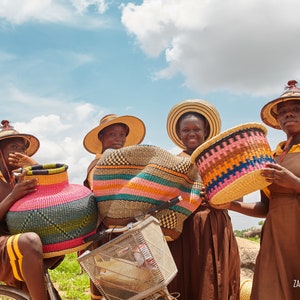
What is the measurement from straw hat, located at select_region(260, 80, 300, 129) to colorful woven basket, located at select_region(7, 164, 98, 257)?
5.27ft

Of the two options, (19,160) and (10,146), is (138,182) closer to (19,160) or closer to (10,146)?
(19,160)

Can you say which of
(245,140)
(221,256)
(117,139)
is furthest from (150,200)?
(117,139)

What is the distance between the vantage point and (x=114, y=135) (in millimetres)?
4910

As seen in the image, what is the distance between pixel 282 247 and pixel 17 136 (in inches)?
95.0

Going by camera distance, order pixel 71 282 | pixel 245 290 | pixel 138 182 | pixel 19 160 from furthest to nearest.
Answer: pixel 71 282 < pixel 245 290 < pixel 19 160 < pixel 138 182

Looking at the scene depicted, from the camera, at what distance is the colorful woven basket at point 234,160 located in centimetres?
294

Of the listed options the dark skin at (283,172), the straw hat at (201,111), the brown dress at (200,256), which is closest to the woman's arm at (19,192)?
the brown dress at (200,256)

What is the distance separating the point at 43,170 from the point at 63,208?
0.33m

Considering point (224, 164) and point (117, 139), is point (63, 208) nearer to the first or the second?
point (224, 164)

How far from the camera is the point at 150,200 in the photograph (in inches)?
121

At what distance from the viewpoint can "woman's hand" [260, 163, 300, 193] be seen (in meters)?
2.96

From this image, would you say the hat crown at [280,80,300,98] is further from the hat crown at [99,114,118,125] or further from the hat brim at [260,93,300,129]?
the hat crown at [99,114,118,125]

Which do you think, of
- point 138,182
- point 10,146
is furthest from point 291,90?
point 10,146

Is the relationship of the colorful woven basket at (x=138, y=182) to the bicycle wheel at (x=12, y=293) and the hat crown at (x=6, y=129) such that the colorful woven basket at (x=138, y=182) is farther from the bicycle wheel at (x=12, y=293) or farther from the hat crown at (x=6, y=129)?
the hat crown at (x=6, y=129)
